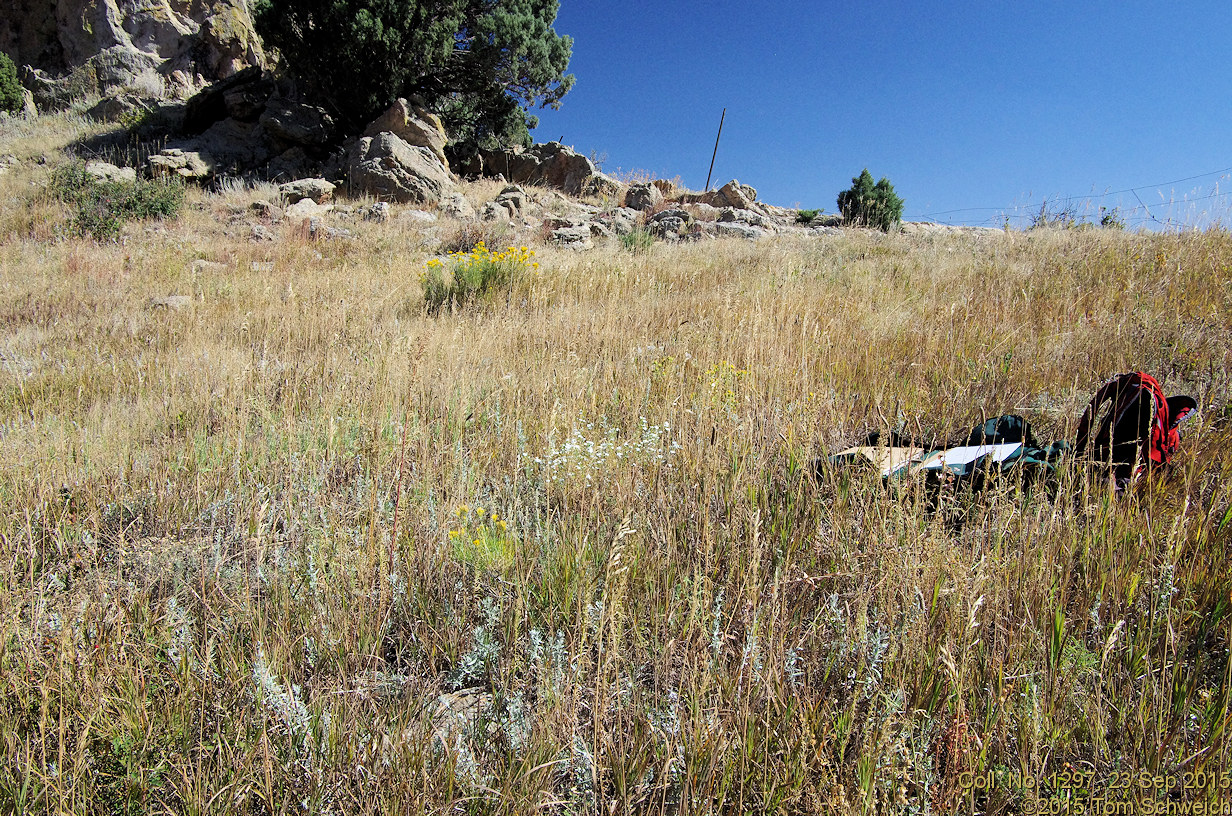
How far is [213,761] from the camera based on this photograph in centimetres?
118

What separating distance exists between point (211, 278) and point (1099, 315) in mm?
8981

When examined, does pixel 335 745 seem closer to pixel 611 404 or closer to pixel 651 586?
pixel 651 586

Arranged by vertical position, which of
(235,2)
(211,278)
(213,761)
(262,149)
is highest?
(235,2)

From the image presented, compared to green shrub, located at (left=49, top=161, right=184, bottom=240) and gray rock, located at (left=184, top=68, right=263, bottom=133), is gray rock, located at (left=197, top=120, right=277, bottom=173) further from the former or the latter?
green shrub, located at (left=49, top=161, right=184, bottom=240)

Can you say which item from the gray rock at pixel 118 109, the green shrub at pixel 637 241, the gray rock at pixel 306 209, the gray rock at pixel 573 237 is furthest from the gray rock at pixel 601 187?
the gray rock at pixel 118 109

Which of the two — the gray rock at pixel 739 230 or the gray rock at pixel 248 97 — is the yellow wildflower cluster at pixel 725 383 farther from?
the gray rock at pixel 248 97

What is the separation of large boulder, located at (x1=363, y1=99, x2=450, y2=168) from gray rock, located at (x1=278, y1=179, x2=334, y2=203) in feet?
8.68

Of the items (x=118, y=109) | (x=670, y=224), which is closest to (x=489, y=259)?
(x=670, y=224)

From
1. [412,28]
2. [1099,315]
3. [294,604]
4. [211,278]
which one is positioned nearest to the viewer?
[294,604]

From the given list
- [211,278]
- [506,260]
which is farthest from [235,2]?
[506,260]

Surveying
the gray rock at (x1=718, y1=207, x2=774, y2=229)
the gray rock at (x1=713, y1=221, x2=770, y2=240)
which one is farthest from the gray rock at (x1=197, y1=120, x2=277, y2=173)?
the gray rock at (x1=713, y1=221, x2=770, y2=240)

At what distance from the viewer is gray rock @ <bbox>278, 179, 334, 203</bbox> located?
1188cm

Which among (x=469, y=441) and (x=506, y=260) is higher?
(x=506, y=260)

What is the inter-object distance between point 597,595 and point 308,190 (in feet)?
44.0
